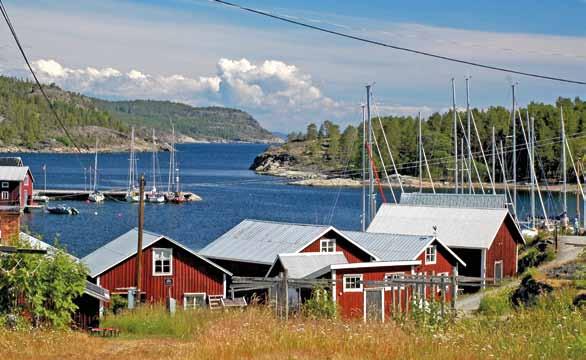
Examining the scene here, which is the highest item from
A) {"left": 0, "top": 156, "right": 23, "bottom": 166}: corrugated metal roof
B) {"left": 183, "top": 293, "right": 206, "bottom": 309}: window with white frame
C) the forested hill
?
the forested hill

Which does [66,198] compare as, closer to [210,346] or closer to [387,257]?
[387,257]

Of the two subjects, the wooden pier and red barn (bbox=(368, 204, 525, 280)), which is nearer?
red barn (bbox=(368, 204, 525, 280))

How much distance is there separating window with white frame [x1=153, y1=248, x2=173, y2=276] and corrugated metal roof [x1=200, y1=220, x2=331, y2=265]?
2979mm

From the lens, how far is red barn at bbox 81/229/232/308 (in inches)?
1233

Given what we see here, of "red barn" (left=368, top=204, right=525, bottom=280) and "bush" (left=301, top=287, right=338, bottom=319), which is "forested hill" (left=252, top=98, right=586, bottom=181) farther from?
"bush" (left=301, top=287, right=338, bottom=319)

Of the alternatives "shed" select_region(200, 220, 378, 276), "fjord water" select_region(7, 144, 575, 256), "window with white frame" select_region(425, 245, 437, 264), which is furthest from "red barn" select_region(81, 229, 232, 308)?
"fjord water" select_region(7, 144, 575, 256)

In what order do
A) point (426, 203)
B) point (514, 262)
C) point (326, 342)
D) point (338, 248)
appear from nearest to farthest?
point (326, 342), point (338, 248), point (514, 262), point (426, 203)

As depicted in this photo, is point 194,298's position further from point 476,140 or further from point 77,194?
point 476,140

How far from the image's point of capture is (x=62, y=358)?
1137cm

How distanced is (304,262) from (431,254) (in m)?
7.87

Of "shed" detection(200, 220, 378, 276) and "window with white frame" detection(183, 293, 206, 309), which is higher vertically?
"shed" detection(200, 220, 378, 276)

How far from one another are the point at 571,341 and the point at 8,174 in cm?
8117

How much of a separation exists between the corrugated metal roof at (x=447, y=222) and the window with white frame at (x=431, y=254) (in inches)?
169

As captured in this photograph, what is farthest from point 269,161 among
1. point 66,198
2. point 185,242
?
point 185,242
